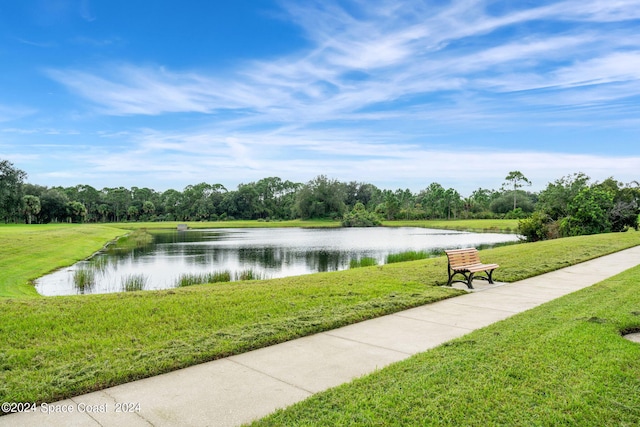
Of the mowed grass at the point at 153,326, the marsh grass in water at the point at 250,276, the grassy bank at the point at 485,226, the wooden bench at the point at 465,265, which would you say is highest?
the wooden bench at the point at 465,265

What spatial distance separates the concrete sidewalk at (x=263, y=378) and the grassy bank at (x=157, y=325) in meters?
0.25

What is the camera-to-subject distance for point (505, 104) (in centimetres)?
3331

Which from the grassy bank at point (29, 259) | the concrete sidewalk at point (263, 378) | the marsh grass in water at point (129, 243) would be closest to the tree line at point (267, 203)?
the marsh grass in water at point (129, 243)

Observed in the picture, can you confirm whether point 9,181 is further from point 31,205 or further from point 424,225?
point 424,225

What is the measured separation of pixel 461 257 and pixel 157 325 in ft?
24.1

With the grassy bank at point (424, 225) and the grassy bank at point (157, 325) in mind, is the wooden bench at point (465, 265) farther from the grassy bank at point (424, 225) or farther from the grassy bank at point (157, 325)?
the grassy bank at point (424, 225)

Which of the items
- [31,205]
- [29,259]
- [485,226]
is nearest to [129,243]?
[29,259]

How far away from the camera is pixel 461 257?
410 inches

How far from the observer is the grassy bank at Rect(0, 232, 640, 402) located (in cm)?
446

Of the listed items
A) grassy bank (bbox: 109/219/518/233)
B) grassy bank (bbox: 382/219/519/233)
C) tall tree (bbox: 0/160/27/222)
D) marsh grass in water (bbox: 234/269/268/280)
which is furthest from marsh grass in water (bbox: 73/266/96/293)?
grassy bank (bbox: 109/219/518/233)

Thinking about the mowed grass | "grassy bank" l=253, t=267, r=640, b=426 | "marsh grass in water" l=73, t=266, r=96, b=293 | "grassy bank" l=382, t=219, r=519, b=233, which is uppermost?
"grassy bank" l=253, t=267, r=640, b=426

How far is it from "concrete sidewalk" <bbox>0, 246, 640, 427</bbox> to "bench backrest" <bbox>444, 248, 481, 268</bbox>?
8.22ft

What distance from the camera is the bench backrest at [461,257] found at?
1008 cm

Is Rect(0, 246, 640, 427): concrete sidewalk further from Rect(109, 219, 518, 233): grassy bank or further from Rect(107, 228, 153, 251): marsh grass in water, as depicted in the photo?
Rect(109, 219, 518, 233): grassy bank
